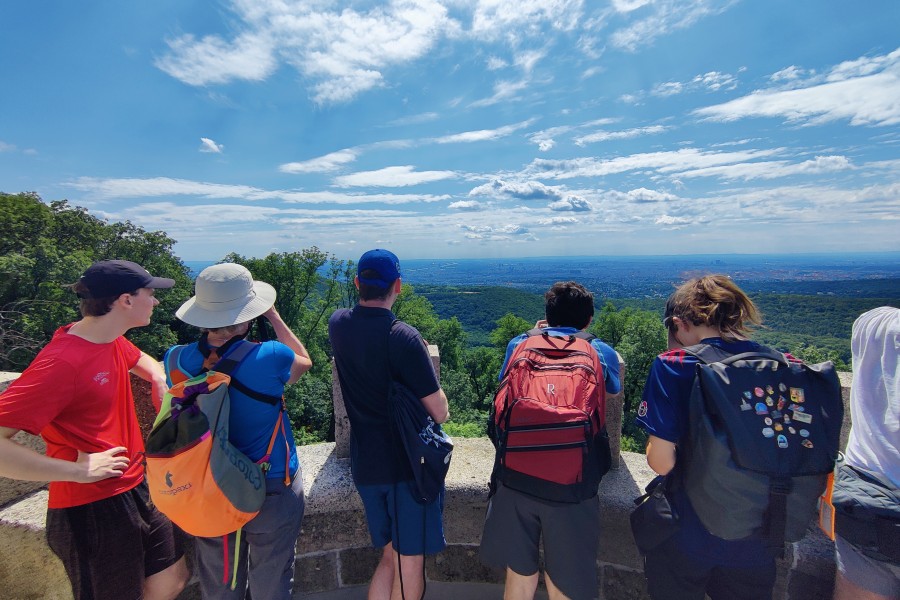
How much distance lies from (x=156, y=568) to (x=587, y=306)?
283cm

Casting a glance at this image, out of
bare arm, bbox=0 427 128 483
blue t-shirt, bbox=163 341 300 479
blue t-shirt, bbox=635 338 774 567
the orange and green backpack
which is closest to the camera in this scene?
bare arm, bbox=0 427 128 483

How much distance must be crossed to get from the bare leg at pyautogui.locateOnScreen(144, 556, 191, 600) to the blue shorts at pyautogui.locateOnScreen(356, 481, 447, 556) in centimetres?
113

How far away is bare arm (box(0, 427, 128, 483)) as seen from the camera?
5.63 ft

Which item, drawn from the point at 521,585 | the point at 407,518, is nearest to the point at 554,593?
the point at 521,585

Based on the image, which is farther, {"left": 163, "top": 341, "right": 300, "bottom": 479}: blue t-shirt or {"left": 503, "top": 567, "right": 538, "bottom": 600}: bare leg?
{"left": 503, "top": 567, "right": 538, "bottom": 600}: bare leg

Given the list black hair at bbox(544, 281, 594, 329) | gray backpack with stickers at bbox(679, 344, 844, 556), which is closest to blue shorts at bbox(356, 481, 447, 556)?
black hair at bbox(544, 281, 594, 329)

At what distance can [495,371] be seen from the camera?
137 feet

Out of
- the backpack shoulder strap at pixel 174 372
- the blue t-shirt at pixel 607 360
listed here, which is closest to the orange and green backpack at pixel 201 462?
the backpack shoulder strap at pixel 174 372

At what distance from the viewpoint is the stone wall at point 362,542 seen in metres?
2.41

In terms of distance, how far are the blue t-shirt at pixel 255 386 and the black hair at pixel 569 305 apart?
4.94 ft

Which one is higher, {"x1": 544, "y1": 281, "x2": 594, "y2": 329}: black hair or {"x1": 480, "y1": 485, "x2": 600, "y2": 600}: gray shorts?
{"x1": 544, "y1": 281, "x2": 594, "y2": 329}: black hair

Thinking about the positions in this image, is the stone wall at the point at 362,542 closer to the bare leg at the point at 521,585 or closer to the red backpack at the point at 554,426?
the bare leg at the point at 521,585

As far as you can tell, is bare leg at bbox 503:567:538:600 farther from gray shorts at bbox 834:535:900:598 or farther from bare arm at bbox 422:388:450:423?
gray shorts at bbox 834:535:900:598

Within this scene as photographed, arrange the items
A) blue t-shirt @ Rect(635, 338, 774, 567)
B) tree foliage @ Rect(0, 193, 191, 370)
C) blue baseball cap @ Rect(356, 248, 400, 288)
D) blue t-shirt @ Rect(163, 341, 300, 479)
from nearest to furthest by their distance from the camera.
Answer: blue t-shirt @ Rect(635, 338, 774, 567)
blue t-shirt @ Rect(163, 341, 300, 479)
blue baseball cap @ Rect(356, 248, 400, 288)
tree foliage @ Rect(0, 193, 191, 370)
